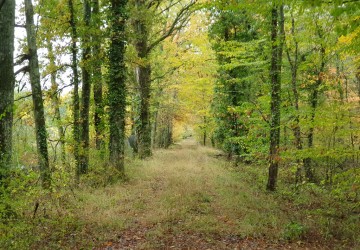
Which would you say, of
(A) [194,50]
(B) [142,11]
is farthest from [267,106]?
(A) [194,50]

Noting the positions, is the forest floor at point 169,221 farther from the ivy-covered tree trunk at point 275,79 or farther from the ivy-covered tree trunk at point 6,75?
the ivy-covered tree trunk at point 275,79

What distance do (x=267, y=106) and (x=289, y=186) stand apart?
11.7 feet

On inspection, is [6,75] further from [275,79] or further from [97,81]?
[275,79]

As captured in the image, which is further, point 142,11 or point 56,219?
point 142,11

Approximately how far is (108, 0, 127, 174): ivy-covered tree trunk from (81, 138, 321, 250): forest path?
4.78 feet

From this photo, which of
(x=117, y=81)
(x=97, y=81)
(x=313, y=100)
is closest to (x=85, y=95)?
(x=97, y=81)

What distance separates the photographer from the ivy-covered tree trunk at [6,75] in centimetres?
666

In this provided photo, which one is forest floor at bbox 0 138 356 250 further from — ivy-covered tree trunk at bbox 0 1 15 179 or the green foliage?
ivy-covered tree trunk at bbox 0 1 15 179

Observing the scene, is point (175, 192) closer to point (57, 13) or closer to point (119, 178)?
point (119, 178)

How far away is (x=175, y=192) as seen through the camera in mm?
10344

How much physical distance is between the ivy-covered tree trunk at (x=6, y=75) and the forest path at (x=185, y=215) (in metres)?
2.57

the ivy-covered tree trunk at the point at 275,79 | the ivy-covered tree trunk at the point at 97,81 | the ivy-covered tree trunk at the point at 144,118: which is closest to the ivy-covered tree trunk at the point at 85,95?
the ivy-covered tree trunk at the point at 97,81

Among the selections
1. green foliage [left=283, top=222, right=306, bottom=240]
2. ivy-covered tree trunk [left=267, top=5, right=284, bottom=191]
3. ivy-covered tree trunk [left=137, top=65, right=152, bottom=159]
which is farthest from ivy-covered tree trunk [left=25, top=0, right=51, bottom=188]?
ivy-covered tree trunk [left=137, top=65, right=152, bottom=159]

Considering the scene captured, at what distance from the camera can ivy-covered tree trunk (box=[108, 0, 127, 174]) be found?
12.1m
